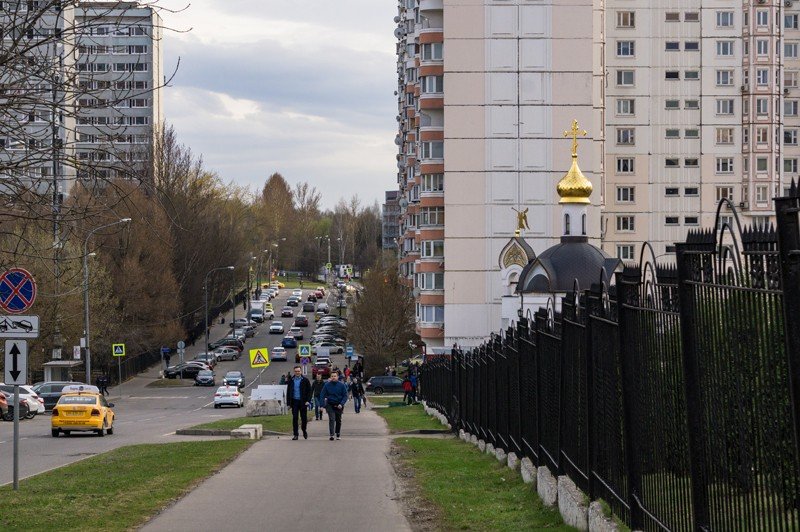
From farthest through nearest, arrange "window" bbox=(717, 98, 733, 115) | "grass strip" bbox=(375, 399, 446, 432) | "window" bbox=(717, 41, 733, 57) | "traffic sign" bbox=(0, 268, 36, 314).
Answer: "window" bbox=(717, 98, 733, 115) → "window" bbox=(717, 41, 733, 57) → "grass strip" bbox=(375, 399, 446, 432) → "traffic sign" bbox=(0, 268, 36, 314)

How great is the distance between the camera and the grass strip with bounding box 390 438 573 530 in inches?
491

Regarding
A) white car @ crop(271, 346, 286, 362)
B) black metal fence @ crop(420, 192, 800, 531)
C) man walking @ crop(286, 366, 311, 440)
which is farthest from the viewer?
white car @ crop(271, 346, 286, 362)

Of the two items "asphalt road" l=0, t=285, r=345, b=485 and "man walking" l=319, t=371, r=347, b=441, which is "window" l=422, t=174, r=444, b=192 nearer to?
"asphalt road" l=0, t=285, r=345, b=485

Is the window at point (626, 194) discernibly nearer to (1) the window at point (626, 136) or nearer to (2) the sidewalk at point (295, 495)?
(1) the window at point (626, 136)

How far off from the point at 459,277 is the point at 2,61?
6733 cm

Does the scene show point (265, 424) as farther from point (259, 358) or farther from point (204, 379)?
point (204, 379)

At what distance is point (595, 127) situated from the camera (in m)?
80.9

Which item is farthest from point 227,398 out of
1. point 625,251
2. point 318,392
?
point 625,251

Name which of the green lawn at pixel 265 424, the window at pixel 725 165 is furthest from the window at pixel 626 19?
the green lawn at pixel 265 424

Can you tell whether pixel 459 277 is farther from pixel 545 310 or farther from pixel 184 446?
pixel 545 310

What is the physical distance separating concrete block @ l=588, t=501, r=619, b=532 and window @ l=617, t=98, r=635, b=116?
84918mm

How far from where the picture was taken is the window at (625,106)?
93188 millimetres

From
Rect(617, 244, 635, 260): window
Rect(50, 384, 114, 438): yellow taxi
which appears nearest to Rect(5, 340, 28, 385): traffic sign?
Rect(50, 384, 114, 438): yellow taxi

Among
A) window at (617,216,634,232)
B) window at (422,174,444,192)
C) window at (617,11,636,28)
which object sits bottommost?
window at (617,216,634,232)
